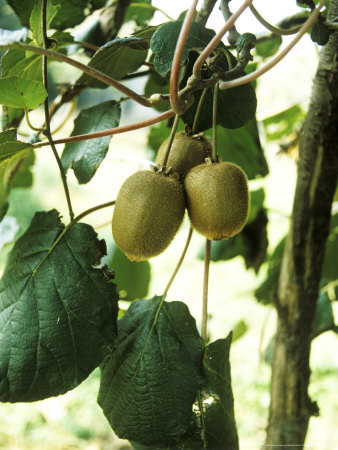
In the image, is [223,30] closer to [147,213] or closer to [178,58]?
[178,58]

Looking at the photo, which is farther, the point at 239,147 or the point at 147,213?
the point at 239,147

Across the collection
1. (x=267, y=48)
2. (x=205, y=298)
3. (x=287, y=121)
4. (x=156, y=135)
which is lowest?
(x=205, y=298)

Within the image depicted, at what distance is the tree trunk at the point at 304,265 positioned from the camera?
76 cm

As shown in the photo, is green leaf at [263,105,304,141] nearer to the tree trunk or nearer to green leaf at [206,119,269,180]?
green leaf at [206,119,269,180]

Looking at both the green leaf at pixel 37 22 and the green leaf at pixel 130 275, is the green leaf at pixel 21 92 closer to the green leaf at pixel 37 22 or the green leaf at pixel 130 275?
the green leaf at pixel 37 22

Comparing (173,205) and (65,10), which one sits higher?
(65,10)

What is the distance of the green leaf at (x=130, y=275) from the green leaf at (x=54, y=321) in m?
0.24

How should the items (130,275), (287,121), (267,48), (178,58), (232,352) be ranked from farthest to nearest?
(232,352)
(287,121)
(267,48)
(130,275)
(178,58)

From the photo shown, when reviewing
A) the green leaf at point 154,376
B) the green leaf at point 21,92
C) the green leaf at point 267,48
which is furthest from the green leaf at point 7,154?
the green leaf at point 267,48

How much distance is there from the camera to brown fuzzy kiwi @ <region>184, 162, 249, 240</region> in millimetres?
599

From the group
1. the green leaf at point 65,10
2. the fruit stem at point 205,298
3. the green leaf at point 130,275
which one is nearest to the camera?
the fruit stem at point 205,298

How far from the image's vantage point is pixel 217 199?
598mm

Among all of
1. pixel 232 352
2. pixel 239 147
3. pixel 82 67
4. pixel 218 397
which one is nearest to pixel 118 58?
pixel 82 67

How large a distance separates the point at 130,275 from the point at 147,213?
37 centimetres
